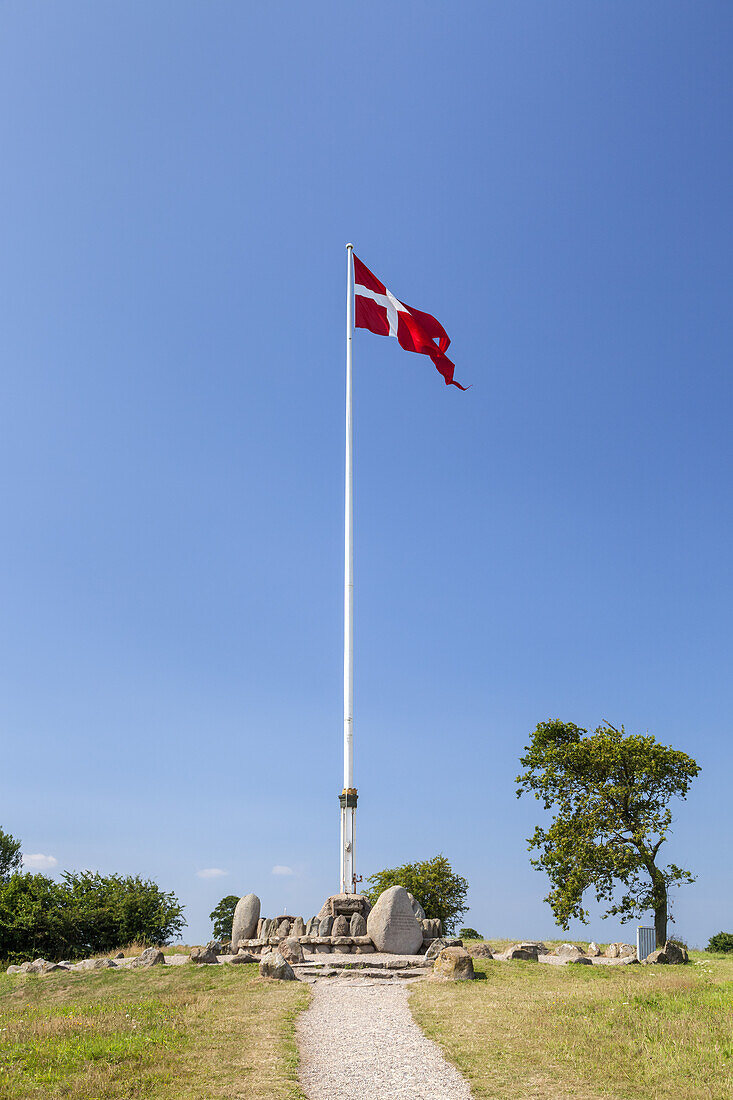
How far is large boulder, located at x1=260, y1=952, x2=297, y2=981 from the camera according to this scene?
19.3 metres

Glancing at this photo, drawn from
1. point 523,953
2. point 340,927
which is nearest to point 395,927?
point 340,927

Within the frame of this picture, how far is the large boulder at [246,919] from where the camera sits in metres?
26.7

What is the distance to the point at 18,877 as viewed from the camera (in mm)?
32375

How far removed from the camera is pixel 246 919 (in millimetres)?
26891

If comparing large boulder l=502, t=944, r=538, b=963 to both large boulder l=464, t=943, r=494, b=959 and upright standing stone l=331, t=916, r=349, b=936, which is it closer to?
large boulder l=464, t=943, r=494, b=959

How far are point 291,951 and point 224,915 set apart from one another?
62.2 ft

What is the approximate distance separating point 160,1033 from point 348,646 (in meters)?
16.7

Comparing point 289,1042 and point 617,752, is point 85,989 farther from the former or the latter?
point 617,752

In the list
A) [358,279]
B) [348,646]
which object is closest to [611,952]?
[348,646]

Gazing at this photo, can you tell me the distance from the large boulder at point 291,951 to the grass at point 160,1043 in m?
1.28

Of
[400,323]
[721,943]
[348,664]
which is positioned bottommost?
[721,943]

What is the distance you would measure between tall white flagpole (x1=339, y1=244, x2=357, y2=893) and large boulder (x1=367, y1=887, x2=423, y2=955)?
3072mm

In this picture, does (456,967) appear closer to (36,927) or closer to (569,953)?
(569,953)

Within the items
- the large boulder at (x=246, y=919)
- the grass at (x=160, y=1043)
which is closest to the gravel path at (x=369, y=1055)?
the grass at (x=160, y=1043)
